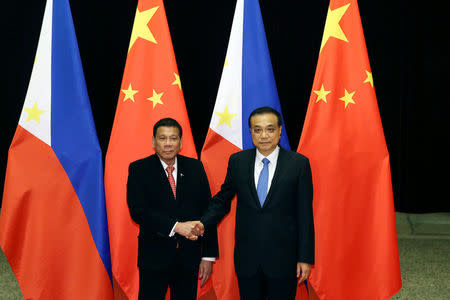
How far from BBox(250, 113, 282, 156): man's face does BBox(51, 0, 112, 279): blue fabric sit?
1.12 meters

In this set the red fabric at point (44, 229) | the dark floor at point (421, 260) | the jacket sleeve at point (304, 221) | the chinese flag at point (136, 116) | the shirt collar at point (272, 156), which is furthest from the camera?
the dark floor at point (421, 260)

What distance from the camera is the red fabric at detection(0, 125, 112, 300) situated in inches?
96.5

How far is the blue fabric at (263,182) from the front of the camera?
1888 millimetres

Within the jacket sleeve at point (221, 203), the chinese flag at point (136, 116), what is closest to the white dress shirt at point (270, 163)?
the jacket sleeve at point (221, 203)

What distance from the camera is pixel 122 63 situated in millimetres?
4227

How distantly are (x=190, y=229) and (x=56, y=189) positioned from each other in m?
1.04

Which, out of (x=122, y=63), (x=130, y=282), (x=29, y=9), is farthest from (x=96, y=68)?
(x=130, y=282)

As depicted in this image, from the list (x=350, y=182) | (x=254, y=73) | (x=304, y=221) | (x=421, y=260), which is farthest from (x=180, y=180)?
(x=421, y=260)

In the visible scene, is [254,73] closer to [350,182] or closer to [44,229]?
[350,182]

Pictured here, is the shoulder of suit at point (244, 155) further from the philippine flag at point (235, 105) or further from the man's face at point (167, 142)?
the philippine flag at point (235, 105)

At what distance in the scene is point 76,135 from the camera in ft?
8.36

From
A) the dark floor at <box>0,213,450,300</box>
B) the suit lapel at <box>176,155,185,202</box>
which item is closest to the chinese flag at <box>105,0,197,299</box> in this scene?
the suit lapel at <box>176,155,185,202</box>

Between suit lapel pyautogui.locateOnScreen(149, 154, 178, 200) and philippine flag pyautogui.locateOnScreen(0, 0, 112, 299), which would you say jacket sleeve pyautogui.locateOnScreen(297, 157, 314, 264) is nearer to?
suit lapel pyautogui.locateOnScreen(149, 154, 178, 200)

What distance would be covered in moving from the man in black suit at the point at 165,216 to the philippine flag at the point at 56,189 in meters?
0.63
